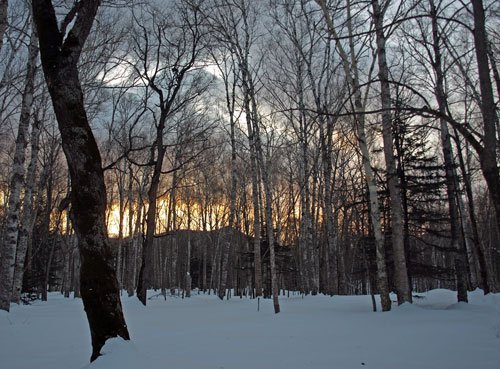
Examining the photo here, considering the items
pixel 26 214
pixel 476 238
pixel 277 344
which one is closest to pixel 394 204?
pixel 476 238

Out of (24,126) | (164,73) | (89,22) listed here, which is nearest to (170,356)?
(89,22)

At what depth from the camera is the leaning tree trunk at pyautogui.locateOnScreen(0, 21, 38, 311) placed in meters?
9.42

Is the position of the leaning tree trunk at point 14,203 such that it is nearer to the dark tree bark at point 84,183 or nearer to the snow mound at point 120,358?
the dark tree bark at point 84,183

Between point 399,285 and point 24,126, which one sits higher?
point 24,126

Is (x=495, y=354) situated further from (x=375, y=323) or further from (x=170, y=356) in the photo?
(x=170, y=356)

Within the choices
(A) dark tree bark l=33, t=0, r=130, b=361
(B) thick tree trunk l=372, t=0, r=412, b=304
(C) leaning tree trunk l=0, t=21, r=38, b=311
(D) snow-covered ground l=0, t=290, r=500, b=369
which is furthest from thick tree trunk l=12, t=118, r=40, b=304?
(B) thick tree trunk l=372, t=0, r=412, b=304

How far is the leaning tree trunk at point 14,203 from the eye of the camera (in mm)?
9422

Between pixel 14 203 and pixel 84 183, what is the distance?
744cm

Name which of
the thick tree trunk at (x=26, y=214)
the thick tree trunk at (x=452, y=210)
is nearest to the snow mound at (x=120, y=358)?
the thick tree trunk at (x=452, y=210)

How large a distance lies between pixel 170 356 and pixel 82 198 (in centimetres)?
216

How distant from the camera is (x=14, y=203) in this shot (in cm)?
981

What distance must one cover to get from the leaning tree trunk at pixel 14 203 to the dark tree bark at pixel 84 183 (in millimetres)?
6229

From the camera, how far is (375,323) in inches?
292

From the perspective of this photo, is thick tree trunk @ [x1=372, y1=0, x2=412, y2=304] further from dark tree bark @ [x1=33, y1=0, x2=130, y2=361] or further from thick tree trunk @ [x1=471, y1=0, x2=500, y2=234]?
dark tree bark @ [x1=33, y1=0, x2=130, y2=361]
